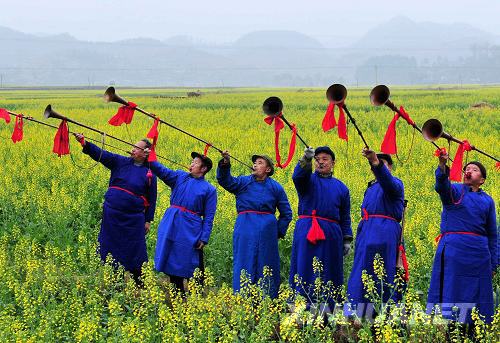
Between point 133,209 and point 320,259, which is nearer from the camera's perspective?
point 320,259

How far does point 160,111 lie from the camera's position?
1234 inches

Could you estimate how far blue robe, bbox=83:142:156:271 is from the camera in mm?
7332

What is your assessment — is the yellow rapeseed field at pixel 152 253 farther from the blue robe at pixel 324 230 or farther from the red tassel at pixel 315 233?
the red tassel at pixel 315 233

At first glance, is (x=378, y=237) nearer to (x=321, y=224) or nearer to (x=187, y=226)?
(x=321, y=224)

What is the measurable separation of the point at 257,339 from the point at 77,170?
941 centimetres

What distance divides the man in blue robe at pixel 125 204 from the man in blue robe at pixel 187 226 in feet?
1.63

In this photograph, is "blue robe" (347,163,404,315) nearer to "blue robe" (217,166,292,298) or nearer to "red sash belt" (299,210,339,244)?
"red sash belt" (299,210,339,244)

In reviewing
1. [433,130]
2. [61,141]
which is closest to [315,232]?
[433,130]

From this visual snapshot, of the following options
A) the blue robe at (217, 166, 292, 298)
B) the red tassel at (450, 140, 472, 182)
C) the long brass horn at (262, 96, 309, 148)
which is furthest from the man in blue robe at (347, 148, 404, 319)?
the long brass horn at (262, 96, 309, 148)

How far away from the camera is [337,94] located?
16.2 ft

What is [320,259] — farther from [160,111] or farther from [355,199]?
[160,111]

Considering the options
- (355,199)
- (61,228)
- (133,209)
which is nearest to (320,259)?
(133,209)

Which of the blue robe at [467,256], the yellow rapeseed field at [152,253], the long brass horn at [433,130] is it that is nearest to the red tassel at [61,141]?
the yellow rapeseed field at [152,253]

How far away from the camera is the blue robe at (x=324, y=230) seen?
6.19m
